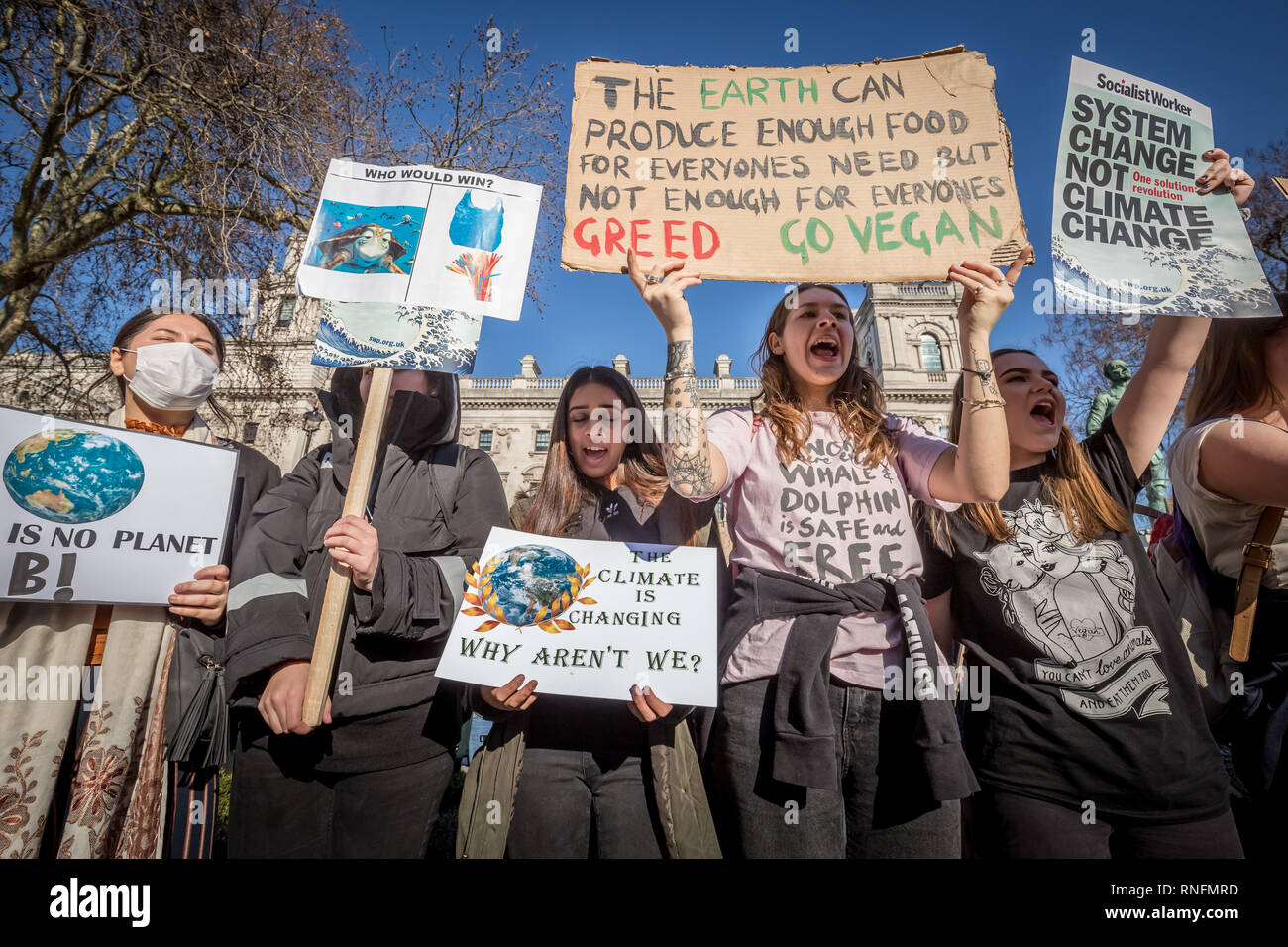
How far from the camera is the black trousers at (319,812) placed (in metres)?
1.77

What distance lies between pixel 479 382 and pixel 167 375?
36.0 metres

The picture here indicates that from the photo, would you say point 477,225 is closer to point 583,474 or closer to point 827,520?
point 583,474

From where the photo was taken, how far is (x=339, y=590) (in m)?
1.76

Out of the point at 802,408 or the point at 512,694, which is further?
the point at 802,408

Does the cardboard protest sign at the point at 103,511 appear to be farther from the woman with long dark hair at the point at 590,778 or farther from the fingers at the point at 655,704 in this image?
the fingers at the point at 655,704

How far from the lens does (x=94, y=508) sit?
1.94 metres

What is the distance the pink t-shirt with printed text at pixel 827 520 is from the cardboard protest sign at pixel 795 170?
0.60m

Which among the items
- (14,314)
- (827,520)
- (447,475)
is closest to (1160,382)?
(827,520)

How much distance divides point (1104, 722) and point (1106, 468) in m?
0.91

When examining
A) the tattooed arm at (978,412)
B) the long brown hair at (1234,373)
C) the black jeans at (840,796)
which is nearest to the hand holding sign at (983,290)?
the tattooed arm at (978,412)

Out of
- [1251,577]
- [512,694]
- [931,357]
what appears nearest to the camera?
[512,694]
